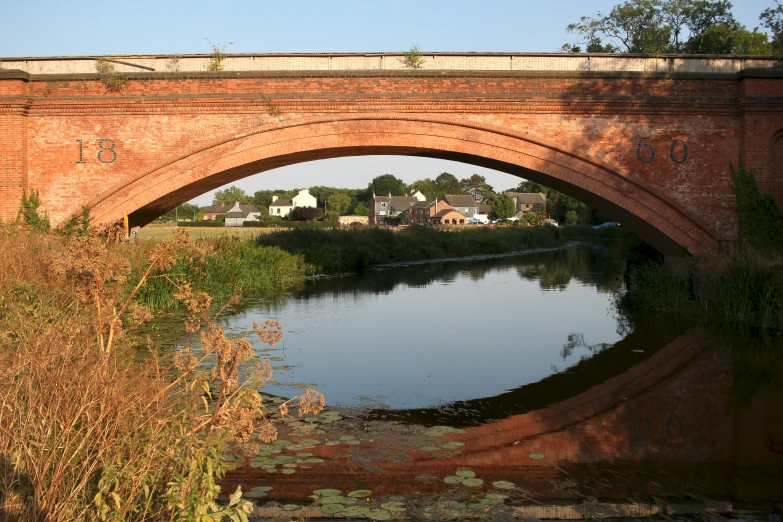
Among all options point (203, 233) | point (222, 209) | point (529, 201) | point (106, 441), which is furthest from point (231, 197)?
point (106, 441)

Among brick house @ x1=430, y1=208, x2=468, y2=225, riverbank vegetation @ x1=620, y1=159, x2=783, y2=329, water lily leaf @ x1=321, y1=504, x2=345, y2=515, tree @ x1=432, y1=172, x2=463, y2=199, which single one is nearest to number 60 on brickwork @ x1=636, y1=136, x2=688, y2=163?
riverbank vegetation @ x1=620, y1=159, x2=783, y2=329

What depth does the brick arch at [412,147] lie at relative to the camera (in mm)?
14930

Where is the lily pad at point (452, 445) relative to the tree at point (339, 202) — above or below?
below

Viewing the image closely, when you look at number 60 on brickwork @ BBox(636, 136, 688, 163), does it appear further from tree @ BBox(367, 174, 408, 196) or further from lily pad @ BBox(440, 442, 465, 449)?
tree @ BBox(367, 174, 408, 196)

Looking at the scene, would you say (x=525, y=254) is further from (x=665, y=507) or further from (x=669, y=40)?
(x=665, y=507)

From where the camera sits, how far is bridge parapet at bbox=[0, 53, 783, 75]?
15.6 meters

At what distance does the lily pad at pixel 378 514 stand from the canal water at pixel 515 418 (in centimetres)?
2

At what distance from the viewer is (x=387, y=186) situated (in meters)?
100

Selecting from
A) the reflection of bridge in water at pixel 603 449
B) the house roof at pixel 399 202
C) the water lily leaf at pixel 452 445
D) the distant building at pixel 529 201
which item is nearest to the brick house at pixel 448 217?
the house roof at pixel 399 202

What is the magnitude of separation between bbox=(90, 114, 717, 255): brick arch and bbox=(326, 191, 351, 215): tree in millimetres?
80105

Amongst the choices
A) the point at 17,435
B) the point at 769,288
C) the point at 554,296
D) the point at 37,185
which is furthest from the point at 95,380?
the point at 554,296

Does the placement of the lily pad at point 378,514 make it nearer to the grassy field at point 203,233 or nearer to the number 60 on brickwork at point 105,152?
the number 60 on brickwork at point 105,152

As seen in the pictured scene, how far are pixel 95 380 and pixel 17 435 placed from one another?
468 millimetres

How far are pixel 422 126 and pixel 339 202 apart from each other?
82.3 m
